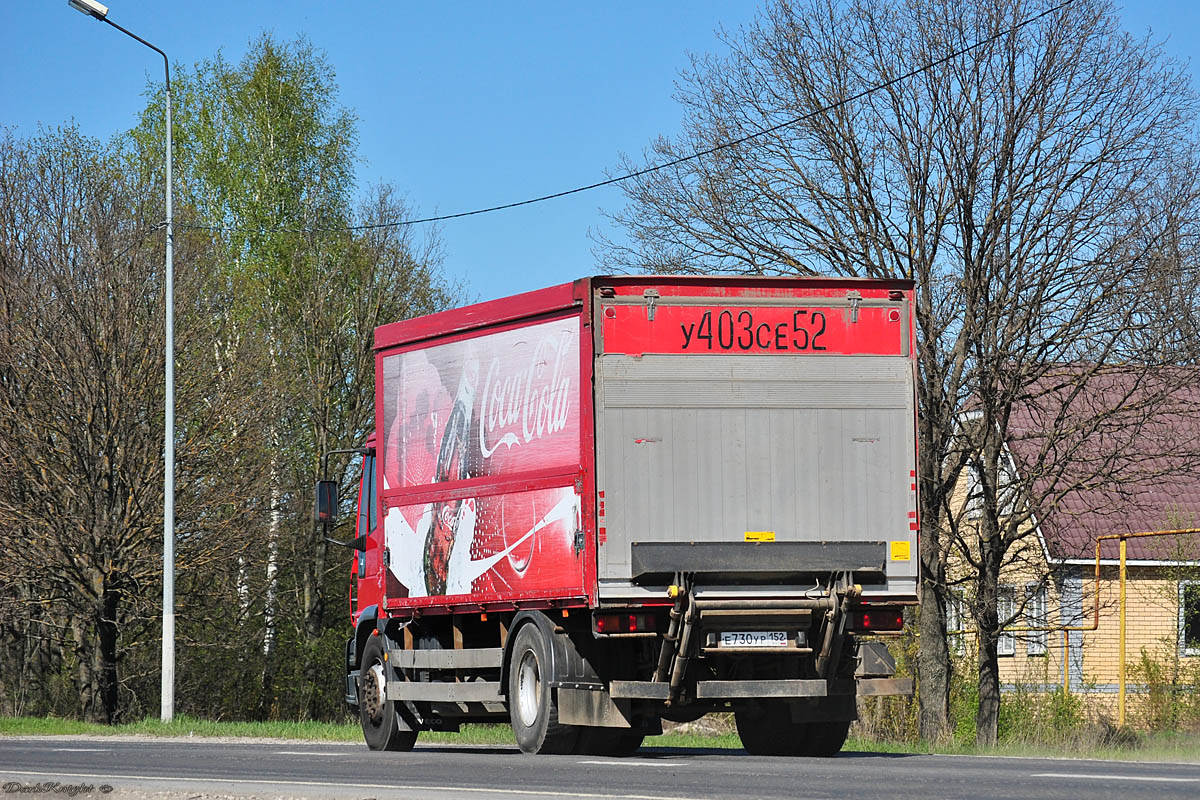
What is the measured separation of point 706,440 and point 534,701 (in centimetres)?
256

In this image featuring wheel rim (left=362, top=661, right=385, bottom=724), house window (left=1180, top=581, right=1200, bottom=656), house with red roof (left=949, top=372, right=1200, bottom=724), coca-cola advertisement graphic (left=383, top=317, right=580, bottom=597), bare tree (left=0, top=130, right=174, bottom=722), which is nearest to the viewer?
coca-cola advertisement graphic (left=383, top=317, right=580, bottom=597)

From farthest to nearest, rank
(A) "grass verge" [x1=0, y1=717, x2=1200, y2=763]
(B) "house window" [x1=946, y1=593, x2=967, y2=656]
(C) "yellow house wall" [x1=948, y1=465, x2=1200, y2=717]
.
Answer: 1. (C) "yellow house wall" [x1=948, y1=465, x2=1200, y2=717]
2. (B) "house window" [x1=946, y1=593, x2=967, y2=656]
3. (A) "grass verge" [x1=0, y1=717, x2=1200, y2=763]

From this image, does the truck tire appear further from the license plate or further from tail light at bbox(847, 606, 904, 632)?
the license plate

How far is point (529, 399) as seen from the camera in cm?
1365

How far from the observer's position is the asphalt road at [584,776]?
884 centimetres

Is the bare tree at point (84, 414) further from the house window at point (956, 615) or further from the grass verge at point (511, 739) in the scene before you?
the house window at point (956, 615)

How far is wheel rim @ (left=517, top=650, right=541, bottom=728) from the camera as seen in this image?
13555 mm

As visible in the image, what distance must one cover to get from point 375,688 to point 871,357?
5.88 metres

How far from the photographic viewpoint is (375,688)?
52.7ft

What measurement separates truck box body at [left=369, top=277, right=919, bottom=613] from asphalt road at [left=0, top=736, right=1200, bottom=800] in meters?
1.49

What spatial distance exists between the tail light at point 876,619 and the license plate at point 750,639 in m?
0.62

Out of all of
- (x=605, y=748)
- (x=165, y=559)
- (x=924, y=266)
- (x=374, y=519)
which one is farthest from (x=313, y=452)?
(x=605, y=748)

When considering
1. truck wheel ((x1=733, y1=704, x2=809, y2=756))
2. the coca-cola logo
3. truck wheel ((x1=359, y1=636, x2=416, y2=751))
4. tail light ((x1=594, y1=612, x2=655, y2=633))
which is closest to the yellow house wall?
truck wheel ((x1=733, y1=704, x2=809, y2=756))

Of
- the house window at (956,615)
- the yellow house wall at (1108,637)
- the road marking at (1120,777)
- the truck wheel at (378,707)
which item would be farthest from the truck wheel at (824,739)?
the yellow house wall at (1108,637)
